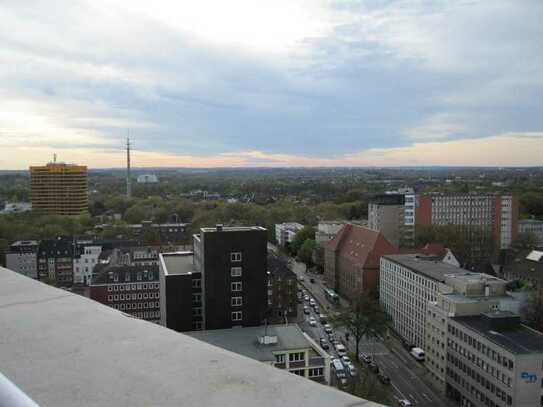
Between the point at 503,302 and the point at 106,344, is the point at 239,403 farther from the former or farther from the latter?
the point at 503,302

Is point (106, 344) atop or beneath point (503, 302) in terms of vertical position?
atop

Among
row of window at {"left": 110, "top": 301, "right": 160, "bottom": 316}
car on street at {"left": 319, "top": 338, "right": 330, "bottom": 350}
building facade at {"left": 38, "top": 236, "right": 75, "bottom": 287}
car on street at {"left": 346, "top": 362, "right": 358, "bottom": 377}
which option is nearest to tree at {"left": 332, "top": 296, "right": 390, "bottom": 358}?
car on street at {"left": 319, "top": 338, "right": 330, "bottom": 350}

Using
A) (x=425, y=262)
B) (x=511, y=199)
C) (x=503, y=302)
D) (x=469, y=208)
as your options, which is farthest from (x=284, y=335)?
(x=511, y=199)

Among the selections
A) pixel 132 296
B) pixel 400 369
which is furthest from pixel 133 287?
pixel 400 369

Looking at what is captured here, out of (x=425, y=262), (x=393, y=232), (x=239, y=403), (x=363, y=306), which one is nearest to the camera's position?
(x=239, y=403)

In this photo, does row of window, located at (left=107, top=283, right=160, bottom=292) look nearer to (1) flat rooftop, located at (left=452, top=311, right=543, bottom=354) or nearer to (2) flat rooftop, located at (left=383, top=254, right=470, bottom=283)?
(2) flat rooftop, located at (left=383, top=254, right=470, bottom=283)

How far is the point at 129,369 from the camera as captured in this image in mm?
1470

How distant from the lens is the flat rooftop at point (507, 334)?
1648 centimetres

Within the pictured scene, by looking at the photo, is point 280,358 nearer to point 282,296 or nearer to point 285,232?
point 282,296

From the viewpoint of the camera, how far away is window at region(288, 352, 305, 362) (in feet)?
56.0

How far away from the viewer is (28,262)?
3922cm

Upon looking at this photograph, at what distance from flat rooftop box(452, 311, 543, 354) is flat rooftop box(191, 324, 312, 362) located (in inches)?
240

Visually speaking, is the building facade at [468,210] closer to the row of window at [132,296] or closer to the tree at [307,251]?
the tree at [307,251]

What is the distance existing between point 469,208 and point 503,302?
24759 millimetres
